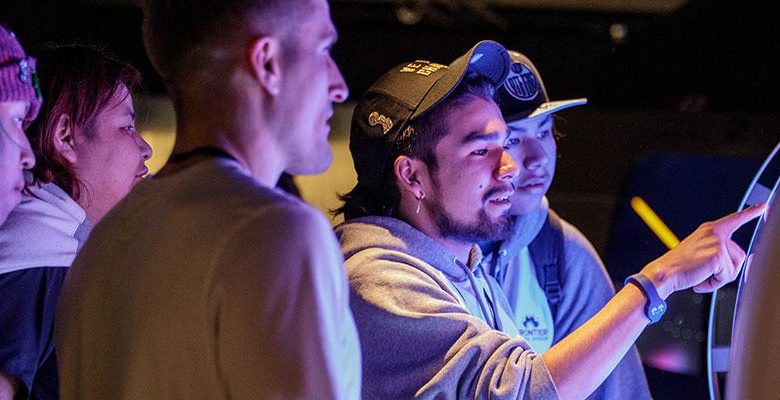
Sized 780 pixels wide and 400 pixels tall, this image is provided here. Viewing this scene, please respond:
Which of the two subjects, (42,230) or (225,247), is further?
(42,230)

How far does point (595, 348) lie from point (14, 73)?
1.05 metres

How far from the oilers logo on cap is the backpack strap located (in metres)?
0.30

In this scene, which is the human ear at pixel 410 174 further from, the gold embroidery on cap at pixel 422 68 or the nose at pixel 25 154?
the nose at pixel 25 154

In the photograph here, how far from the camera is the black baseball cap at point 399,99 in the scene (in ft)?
7.50

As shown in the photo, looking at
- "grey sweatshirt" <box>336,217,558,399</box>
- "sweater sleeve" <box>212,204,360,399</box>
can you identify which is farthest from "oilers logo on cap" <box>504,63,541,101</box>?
"sweater sleeve" <box>212,204,360,399</box>

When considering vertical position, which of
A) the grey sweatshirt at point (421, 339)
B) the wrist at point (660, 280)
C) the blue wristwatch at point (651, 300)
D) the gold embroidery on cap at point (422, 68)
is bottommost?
the grey sweatshirt at point (421, 339)

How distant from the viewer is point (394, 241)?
7.19 ft

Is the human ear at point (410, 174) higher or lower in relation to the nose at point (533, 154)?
lower

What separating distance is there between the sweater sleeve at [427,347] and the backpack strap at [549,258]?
0.62 m

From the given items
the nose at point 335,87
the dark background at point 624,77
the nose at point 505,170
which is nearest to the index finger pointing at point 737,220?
the nose at point 505,170

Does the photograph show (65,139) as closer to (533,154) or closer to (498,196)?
(498,196)

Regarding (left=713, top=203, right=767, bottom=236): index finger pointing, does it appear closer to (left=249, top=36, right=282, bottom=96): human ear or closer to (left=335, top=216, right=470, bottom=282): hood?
(left=335, top=216, right=470, bottom=282): hood

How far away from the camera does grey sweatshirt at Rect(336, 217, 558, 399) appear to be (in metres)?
1.94

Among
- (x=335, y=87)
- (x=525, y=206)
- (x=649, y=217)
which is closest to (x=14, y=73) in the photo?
(x=335, y=87)
